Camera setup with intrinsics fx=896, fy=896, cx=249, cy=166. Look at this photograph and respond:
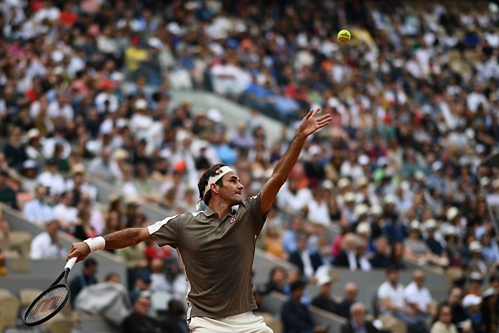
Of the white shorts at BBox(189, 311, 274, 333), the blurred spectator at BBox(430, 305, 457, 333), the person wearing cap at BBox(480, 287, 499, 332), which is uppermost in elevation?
the white shorts at BBox(189, 311, 274, 333)

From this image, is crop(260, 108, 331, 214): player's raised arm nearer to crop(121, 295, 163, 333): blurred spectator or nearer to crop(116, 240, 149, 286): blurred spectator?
crop(121, 295, 163, 333): blurred spectator

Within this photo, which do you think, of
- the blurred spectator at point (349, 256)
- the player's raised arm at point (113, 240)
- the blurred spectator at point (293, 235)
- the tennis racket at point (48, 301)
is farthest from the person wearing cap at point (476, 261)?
the tennis racket at point (48, 301)

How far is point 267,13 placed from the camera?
27094 mm

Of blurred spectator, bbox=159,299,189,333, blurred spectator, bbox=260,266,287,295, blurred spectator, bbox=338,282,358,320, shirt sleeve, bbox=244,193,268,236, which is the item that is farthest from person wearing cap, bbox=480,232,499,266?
shirt sleeve, bbox=244,193,268,236

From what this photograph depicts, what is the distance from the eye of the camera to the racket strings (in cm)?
647

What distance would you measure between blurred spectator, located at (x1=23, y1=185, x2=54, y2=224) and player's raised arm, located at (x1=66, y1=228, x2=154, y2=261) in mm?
7373

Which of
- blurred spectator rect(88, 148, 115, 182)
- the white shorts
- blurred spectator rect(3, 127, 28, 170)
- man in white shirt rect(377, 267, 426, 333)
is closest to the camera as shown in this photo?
the white shorts

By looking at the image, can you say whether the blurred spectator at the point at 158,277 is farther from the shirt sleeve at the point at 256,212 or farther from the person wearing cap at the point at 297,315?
the shirt sleeve at the point at 256,212

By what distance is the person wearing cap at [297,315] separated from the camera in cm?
1265

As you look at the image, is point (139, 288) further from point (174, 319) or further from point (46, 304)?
point (46, 304)

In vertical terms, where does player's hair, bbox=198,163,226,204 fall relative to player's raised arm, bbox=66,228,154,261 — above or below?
above

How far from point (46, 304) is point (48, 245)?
629 centimetres

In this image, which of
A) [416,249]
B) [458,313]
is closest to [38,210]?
[458,313]

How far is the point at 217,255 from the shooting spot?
6820 mm
